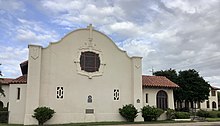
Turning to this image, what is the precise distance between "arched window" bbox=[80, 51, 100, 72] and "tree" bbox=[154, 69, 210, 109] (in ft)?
70.0

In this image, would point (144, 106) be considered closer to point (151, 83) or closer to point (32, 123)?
point (151, 83)

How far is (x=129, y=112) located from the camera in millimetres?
29172

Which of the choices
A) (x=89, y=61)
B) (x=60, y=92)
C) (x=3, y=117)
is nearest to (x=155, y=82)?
(x=89, y=61)

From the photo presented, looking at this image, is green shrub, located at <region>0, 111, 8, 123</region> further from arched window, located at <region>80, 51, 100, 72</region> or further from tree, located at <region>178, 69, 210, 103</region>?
tree, located at <region>178, 69, 210, 103</region>

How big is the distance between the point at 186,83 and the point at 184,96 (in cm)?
245

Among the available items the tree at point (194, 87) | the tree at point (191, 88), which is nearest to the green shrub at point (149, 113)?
the tree at point (191, 88)

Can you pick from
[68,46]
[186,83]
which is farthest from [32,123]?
[186,83]

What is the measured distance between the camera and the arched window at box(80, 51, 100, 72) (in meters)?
29.5

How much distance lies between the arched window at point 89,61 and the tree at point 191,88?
2133 centimetres

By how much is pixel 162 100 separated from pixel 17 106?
17.4m

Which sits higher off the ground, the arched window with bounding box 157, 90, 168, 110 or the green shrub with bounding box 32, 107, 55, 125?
the arched window with bounding box 157, 90, 168, 110

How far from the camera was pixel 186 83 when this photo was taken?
47.7 meters

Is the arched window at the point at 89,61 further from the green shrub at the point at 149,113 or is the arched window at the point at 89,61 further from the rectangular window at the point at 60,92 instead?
the green shrub at the point at 149,113

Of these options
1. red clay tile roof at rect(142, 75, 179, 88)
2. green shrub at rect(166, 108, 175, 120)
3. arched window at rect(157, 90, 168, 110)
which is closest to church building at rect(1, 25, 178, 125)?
red clay tile roof at rect(142, 75, 179, 88)
